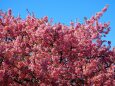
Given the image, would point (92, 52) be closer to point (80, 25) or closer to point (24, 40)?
point (80, 25)

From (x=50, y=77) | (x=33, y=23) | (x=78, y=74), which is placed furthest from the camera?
(x=33, y=23)

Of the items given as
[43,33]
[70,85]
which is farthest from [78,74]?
[43,33]

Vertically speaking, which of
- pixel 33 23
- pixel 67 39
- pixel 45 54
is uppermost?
pixel 33 23

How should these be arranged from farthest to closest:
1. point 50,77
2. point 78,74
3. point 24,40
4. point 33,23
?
1. point 33,23
2. point 24,40
3. point 78,74
4. point 50,77

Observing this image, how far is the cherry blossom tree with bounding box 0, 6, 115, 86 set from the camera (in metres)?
14.0

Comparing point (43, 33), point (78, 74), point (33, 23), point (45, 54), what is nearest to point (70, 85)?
point (78, 74)

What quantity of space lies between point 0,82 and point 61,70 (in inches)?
113

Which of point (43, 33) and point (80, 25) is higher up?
point (80, 25)

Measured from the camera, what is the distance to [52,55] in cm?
1438

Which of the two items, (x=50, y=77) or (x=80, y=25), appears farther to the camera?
(x=80, y=25)

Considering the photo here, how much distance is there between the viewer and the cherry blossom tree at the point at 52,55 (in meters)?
14.0

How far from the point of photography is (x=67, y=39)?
15.5 metres

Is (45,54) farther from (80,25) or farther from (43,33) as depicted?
(80,25)

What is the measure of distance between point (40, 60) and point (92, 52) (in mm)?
3883
